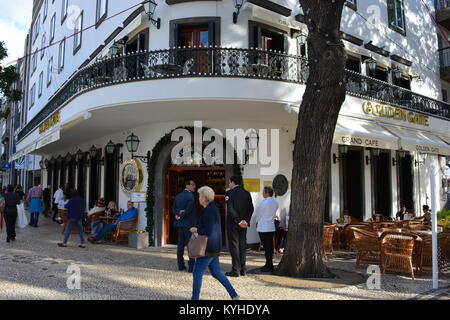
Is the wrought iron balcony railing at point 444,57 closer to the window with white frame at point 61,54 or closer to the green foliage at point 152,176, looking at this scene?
the green foliage at point 152,176

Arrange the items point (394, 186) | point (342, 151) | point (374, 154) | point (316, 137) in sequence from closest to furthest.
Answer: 1. point (316, 137)
2. point (342, 151)
3. point (374, 154)
4. point (394, 186)

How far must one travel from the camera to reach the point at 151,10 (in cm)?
1088

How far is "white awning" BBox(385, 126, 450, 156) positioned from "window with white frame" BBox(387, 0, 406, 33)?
483cm

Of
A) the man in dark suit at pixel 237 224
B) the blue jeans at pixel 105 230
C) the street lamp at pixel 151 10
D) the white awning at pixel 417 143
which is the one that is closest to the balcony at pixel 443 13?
the white awning at pixel 417 143

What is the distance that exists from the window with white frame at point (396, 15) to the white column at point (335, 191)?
6840 mm

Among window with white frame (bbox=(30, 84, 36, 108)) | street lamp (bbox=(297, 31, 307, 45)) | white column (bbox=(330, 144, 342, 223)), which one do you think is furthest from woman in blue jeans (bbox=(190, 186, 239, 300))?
window with white frame (bbox=(30, 84, 36, 108))

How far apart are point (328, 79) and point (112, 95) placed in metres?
5.65

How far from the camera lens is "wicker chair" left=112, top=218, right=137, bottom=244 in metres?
11.1

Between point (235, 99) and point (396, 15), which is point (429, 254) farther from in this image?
point (396, 15)

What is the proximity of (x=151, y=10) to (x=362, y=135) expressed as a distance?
273 inches

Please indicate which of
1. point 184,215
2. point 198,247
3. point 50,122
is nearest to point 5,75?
point 50,122

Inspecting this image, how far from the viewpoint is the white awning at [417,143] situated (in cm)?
1191
